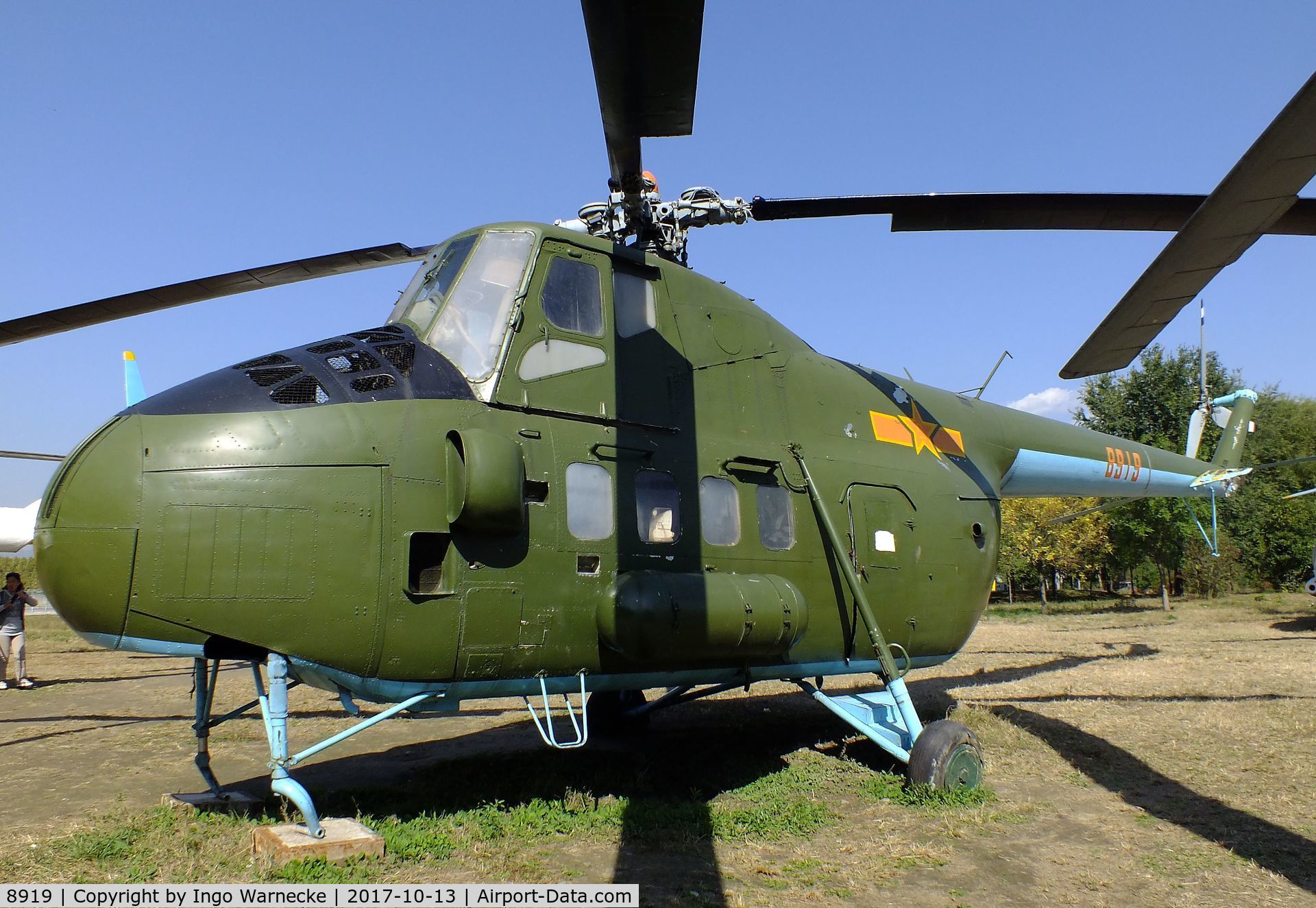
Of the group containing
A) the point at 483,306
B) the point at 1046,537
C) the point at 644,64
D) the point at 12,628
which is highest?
the point at 644,64

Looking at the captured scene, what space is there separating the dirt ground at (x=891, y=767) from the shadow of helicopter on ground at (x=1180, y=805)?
0.02 meters

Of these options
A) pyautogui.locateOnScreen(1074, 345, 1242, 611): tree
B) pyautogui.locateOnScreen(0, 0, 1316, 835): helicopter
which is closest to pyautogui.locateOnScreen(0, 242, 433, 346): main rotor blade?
pyautogui.locateOnScreen(0, 0, 1316, 835): helicopter

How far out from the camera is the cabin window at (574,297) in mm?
6164

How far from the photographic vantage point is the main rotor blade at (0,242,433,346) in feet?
22.8

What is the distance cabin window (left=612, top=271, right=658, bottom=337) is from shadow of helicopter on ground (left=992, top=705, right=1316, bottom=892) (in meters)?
5.22

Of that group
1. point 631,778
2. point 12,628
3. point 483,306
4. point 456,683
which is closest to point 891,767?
point 631,778

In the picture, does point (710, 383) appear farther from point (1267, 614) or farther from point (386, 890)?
point (1267, 614)

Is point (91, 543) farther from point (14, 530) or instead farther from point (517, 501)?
point (14, 530)

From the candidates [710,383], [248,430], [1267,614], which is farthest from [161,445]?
[1267,614]

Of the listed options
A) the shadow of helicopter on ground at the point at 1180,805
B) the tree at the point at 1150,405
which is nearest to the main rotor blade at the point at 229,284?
the shadow of helicopter on ground at the point at 1180,805

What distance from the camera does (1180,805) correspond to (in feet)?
21.3

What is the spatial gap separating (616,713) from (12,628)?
1128cm

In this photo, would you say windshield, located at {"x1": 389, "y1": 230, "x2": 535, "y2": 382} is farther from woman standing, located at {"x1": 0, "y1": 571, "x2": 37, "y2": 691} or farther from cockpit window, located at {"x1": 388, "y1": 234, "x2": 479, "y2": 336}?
woman standing, located at {"x1": 0, "y1": 571, "x2": 37, "y2": 691}

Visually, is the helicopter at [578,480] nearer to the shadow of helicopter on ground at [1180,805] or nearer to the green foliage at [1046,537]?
the shadow of helicopter on ground at [1180,805]
